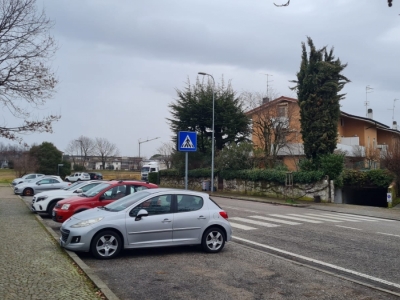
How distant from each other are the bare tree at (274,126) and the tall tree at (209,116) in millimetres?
2490

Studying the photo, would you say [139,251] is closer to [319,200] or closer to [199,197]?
[199,197]

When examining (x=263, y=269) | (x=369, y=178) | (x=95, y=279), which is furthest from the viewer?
(x=369, y=178)

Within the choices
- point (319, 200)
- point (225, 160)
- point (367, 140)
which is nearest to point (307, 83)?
point (319, 200)

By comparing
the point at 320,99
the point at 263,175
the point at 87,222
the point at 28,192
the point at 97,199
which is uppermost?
the point at 320,99

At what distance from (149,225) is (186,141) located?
6057 mm

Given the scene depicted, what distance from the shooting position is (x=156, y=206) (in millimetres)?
10023

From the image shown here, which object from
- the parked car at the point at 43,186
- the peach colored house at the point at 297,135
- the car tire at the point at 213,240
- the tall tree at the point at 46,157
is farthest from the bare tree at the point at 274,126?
the tall tree at the point at 46,157

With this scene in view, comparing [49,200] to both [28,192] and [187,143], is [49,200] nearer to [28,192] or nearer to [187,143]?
[187,143]

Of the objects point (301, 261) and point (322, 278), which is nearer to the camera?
point (322, 278)

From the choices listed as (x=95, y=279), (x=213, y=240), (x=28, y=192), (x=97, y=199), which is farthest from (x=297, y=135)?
(x=95, y=279)

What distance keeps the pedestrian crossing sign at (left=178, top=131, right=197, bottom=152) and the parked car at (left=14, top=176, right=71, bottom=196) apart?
1326cm

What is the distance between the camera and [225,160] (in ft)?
128

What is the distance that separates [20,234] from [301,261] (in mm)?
7437

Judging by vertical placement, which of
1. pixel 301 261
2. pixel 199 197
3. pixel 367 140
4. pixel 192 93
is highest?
pixel 192 93
